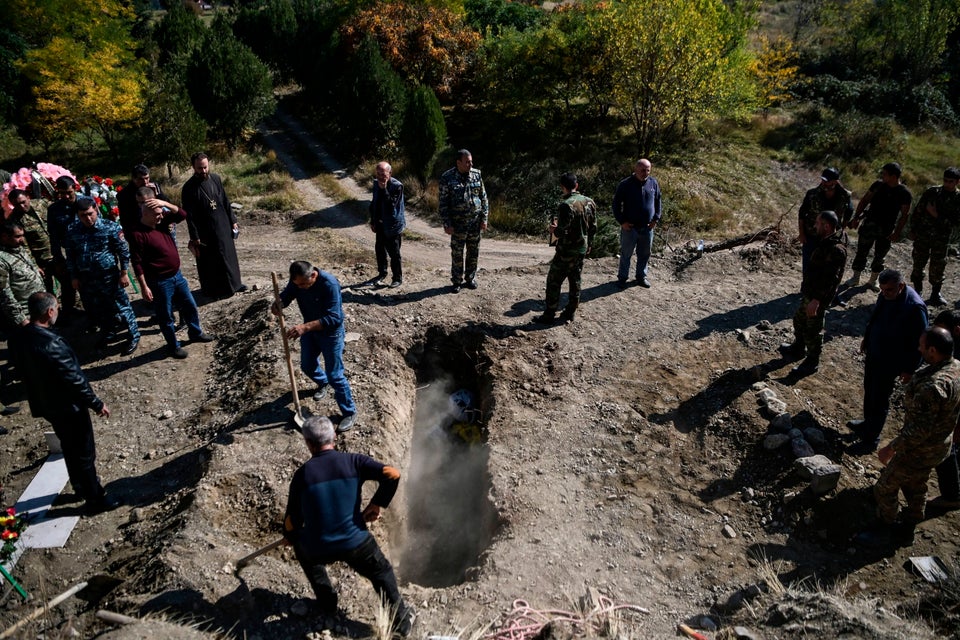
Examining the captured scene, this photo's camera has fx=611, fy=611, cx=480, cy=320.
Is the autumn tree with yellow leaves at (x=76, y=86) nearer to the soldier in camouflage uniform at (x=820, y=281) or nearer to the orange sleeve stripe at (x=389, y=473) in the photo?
the orange sleeve stripe at (x=389, y=473)

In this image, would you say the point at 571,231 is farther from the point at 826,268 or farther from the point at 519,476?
the point at 519,476

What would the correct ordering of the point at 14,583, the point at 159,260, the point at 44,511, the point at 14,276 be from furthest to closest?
the point at 14,276
the point at 159,260
the point at 44,511
the point at 14,583

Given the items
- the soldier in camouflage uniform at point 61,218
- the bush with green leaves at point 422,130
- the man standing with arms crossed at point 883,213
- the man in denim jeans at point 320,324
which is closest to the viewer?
the man in denim jeans at point 320,324

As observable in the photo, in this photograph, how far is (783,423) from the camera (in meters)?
6.25

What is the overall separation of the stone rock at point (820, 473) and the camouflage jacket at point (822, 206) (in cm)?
334

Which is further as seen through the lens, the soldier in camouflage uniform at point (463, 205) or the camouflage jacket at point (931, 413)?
the soldier in camouflage uniform at point (463, 205)

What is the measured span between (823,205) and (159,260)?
802 cm

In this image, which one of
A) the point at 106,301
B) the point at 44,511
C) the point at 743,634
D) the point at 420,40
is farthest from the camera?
the point at 420,40

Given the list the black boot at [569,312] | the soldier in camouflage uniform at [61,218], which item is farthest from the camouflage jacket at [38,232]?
the black boot at [569,312]

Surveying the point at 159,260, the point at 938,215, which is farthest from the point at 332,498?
the point at 938,215

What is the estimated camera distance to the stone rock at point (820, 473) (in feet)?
18.0

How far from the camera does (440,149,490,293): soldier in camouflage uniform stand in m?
8.07

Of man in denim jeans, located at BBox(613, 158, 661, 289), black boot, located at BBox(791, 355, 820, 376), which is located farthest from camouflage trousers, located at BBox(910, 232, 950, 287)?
man in denim jeans, located at BBox(613, 158, 661, 289)

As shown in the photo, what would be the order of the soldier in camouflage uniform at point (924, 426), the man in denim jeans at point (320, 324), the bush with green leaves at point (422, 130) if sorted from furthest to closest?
the bush with green leaves at point (422, 130) < the man in denim jeans at point (320, 324) < the soldier in camouflage uniform at point (924, 426)
